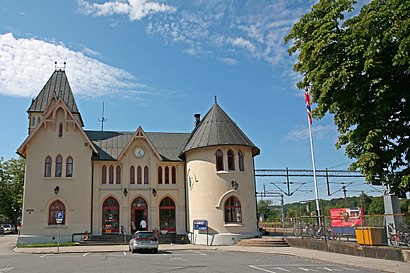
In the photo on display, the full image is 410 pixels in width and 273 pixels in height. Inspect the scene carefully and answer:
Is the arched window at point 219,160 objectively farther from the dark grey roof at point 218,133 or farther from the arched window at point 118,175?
the arched window at point 118,175

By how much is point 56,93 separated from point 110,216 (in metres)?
13.5

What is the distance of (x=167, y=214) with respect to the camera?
33.1m

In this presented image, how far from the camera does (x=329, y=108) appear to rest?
1099 centimetres

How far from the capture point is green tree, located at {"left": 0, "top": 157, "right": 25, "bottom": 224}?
2156 inches

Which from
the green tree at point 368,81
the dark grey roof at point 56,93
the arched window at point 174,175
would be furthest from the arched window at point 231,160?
the green tree at point 368,81

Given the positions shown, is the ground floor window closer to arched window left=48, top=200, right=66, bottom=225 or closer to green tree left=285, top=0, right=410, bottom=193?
arched window left=48, top=200, right=66, bottom=225

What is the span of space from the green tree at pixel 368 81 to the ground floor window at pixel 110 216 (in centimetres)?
2443

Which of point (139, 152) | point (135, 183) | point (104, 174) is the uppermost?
point (139, 152)

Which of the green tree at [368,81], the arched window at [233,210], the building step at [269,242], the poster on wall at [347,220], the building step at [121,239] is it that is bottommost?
the building step at [269,242]

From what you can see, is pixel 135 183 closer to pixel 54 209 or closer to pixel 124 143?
pixel 124 143

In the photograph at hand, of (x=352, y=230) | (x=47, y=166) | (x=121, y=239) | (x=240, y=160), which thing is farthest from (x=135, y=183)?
(x=352, y=230)

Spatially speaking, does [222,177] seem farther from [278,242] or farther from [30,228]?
[30,228]

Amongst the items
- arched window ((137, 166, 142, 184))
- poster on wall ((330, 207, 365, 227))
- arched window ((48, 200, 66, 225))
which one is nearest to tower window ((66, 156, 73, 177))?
arched window ((48, 200, 66, 225))

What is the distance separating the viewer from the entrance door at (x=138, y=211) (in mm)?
32375
